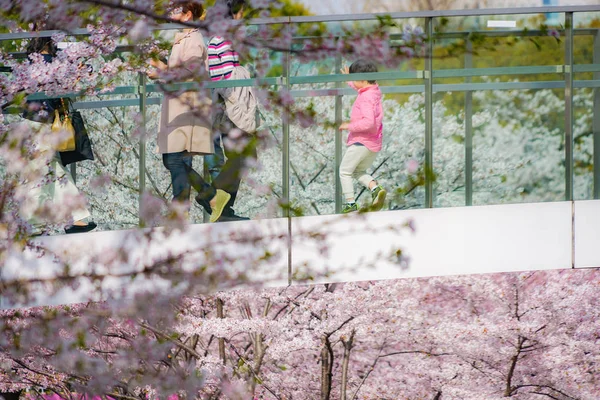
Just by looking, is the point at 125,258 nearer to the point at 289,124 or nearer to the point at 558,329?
the point at 289,124

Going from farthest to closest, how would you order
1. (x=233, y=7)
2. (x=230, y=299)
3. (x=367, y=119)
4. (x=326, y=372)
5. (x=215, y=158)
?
(x=326, y=372) → (x=230, y=299) → (x=367, y=119) → (x=215, y=158) → (x=233, y=7)

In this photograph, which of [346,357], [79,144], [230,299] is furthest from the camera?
[346,357]

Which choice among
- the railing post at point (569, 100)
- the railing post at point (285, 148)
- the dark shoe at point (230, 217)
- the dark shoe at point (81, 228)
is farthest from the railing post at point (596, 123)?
the dark shoe at point (81, 228)

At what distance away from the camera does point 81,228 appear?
15.9ft

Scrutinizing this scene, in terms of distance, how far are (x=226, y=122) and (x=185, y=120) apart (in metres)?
0.21

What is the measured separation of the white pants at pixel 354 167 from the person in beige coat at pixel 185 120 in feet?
2.56

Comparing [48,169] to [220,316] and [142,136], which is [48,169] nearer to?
[142,136]

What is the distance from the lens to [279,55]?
Result: 513 cm

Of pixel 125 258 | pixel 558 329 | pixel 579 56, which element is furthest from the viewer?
pixel 558 329

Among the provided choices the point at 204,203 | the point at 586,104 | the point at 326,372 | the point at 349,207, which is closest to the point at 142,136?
the point at 204,203

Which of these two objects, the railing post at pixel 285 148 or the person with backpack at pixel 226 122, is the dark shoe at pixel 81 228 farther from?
the railing post at pixel 285 148

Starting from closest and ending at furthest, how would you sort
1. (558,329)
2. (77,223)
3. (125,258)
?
(125,258)
(77,223)
(558,329)

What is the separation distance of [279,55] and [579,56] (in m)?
1.84

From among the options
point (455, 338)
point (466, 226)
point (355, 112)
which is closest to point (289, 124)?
point (355, 112)
